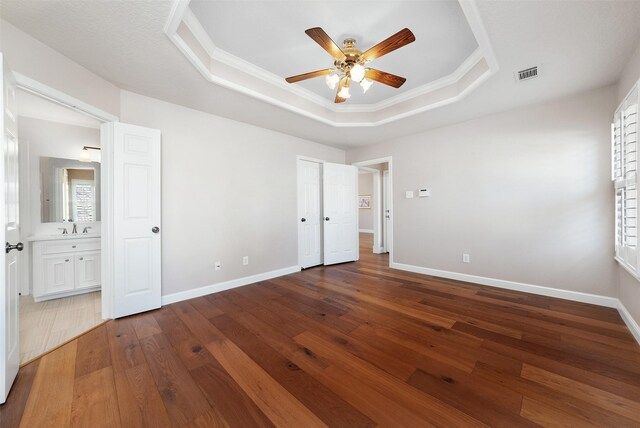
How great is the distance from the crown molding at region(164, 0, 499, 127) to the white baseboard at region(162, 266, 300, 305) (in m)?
2.53

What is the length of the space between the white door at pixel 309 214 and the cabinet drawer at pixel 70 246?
3.03 m

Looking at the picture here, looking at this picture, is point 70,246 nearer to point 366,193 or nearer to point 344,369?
point 344,369

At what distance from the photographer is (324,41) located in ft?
6.01

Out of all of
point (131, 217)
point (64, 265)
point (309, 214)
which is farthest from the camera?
point (309, 214)

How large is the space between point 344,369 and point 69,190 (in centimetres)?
441

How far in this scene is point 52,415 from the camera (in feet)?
4.40

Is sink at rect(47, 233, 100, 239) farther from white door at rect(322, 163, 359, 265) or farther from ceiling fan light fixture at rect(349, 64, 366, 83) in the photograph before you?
ceiling fan light fixture at rect(349, 64, 366, 83)

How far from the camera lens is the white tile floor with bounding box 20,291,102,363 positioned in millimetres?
2051

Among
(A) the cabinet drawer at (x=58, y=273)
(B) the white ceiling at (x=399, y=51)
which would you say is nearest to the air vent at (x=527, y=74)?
(B) the white ceiling at (x=399, y=51)

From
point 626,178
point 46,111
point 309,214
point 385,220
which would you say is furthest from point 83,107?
point 385,220

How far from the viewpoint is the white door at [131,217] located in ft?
8.32

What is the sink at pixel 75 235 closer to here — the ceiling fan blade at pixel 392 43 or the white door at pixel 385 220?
the ceiling fan blade at pixel 392 43

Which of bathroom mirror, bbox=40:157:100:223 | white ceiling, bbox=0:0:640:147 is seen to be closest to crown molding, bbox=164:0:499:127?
white ceiling, bbox=0:0:640:147

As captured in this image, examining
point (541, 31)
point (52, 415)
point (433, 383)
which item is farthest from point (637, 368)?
point (52, 415)
